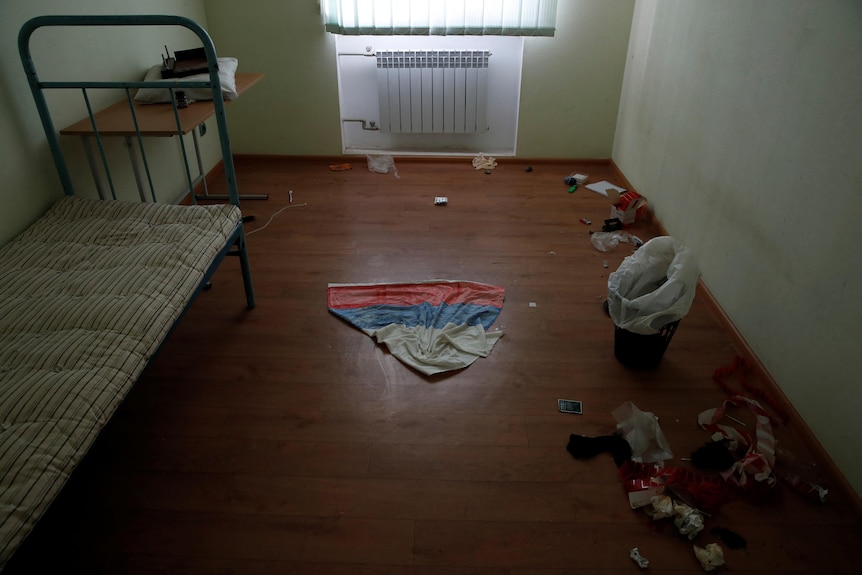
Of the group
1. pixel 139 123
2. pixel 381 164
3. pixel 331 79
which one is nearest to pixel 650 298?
pixel 139 123

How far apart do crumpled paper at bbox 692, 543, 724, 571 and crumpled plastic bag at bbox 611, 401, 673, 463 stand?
32 centimetres

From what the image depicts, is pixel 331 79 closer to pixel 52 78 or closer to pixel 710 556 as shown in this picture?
pixel 52 78

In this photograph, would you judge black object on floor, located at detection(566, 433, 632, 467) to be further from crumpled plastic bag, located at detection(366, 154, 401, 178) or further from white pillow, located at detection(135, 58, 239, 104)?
crumpled plastic bag, located at detection(366, 154, 401, 178)

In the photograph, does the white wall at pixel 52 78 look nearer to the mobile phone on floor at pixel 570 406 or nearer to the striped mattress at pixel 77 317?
the striped mattress at pixel 77 317

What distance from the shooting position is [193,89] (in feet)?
9.76

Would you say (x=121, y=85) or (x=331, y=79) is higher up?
(x=121, y=85)

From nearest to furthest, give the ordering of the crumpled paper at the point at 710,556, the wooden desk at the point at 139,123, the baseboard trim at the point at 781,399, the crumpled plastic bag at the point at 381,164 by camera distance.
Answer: the crumpled paper at the point at 710,556 → the baseboard trim at the point at 781,399 → the wooden desk at the point at 139,123 → the crumpled plastic bag at the point at 381,164

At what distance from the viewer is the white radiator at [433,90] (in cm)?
394

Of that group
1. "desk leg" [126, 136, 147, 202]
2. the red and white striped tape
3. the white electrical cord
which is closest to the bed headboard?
"desk leg" [126, 136, 147, 202]

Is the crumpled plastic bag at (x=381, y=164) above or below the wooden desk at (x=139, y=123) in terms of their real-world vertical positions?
below

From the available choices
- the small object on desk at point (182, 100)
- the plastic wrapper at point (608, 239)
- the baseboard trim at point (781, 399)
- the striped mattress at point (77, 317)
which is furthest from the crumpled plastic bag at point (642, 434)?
the small object on desk at point (182, 100)

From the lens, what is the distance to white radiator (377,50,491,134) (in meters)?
3.94

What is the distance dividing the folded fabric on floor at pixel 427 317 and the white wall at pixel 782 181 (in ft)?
3.39

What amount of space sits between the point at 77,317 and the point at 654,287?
1984 mm
